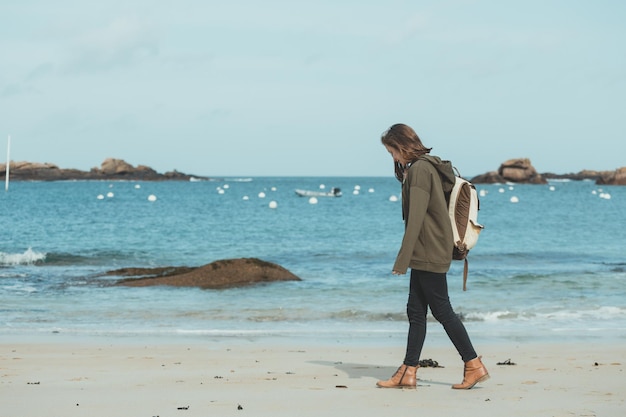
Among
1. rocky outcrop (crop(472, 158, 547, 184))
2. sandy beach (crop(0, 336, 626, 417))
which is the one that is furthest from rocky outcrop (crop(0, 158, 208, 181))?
sandy beach (crop(0, 336, 626, 417))

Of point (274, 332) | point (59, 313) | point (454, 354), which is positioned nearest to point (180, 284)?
point (59, 313)

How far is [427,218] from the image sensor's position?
249 inches

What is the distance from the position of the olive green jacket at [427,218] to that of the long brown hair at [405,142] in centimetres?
7

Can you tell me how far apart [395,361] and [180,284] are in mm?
8457

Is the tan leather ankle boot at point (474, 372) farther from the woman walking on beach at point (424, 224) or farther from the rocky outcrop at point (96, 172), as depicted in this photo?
the rocky outcrop at point (96, 172)

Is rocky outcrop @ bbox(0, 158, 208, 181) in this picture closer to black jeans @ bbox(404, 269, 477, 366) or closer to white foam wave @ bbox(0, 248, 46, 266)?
white foam wave @ bbox(0, 248, 46, 266)

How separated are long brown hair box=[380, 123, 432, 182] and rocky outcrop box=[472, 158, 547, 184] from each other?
431ft

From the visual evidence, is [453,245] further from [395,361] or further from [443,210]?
[395,361]

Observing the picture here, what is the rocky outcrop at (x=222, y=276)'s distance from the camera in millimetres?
16281

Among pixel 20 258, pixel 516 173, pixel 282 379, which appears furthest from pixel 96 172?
pixel 282 379

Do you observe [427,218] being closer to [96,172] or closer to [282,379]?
[282,379]

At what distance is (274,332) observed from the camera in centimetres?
1108

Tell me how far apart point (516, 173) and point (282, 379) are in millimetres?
131562

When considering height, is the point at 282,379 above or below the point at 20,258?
above
